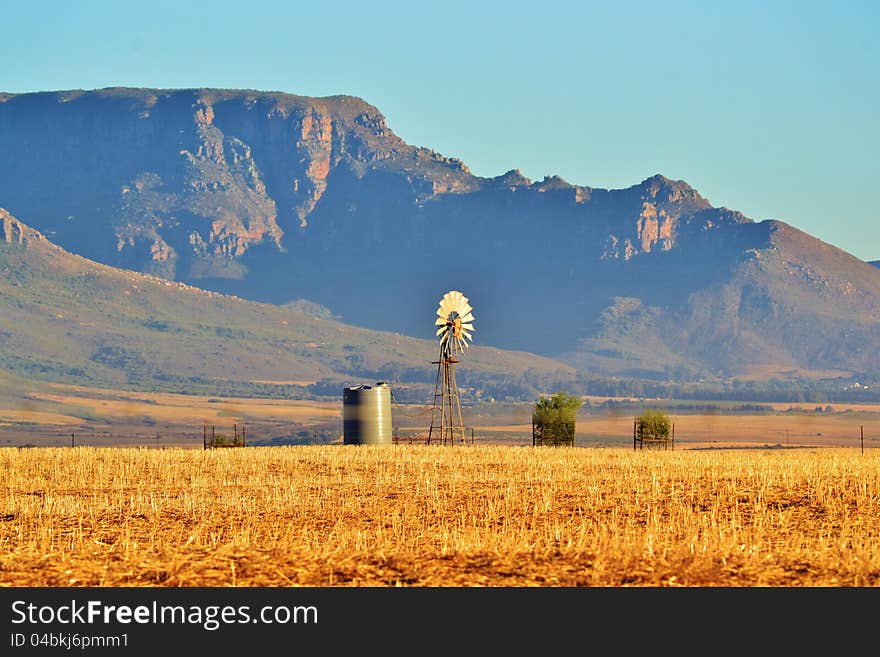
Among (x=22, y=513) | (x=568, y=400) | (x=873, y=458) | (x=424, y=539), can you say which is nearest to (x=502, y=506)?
(x=424, y=539)

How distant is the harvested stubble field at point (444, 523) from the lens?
24094mm

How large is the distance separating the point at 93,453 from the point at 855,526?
4063 centimetres

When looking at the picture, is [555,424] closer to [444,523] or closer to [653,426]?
[653,426]

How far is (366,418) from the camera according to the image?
81.9 metres

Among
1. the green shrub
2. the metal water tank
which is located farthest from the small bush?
the metal water tank

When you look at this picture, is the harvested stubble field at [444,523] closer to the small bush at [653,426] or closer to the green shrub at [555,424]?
the green shrub at [555,424]

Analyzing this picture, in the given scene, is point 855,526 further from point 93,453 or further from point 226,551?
point 93,453

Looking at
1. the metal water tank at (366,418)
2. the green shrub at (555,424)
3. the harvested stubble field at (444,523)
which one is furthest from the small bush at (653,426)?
the harvested stubble field at (444,523)

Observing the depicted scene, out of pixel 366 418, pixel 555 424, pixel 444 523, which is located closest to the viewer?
pixel 444 523

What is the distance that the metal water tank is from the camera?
8144 cm

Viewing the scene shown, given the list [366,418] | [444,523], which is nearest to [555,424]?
[366,418]

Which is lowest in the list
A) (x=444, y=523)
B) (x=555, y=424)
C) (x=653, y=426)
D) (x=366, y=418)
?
(x=444, y=523)

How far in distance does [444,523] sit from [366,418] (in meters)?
49.6

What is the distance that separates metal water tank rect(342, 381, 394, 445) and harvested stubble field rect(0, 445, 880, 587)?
23885mm
